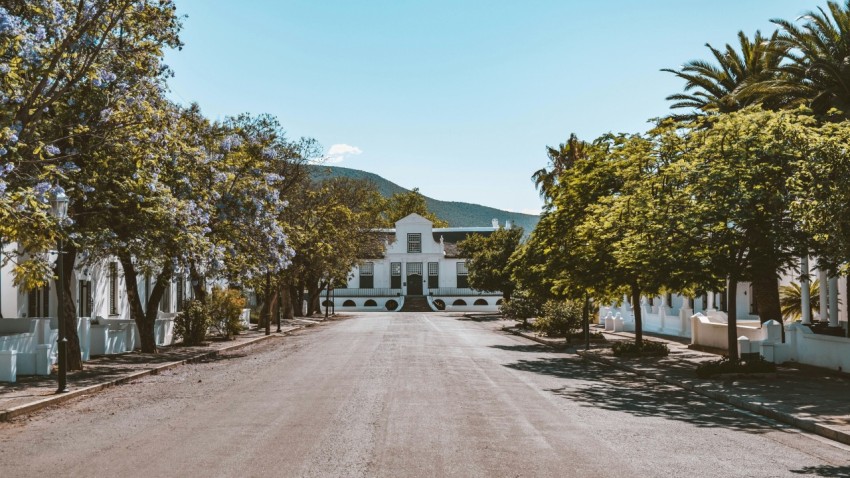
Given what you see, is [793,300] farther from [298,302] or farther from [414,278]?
[414,278]

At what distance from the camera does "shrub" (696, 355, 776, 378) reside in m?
17.7

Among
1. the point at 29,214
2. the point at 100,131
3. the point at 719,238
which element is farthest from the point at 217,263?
the point at 719,238

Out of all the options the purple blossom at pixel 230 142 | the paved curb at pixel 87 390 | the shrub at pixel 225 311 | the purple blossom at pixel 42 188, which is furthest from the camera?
the shrub at pixel 225 311

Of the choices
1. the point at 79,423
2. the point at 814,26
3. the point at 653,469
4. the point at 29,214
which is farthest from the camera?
the point at 814,26

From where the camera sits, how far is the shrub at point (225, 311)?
34.1m

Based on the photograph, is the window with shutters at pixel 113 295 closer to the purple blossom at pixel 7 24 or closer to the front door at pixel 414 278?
the purple blossom at pixel 7 24

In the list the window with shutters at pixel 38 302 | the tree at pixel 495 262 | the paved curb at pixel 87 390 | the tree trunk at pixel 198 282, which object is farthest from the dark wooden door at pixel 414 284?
the window with shutters at pixel 38 302

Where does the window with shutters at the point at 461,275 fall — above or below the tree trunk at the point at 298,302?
above

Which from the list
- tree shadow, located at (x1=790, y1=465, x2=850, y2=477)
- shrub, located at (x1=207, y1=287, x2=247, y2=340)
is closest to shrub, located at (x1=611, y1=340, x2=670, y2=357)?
tree shadow, located at (x1=790, y1=465, x2=850, y2=477)

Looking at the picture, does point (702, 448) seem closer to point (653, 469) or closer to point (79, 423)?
point (653, 469)

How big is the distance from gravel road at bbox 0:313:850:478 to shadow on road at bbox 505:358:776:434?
0.04 m

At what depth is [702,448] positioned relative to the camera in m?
9.64

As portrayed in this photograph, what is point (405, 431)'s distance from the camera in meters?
10.5

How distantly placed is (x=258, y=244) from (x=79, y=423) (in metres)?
15.2
